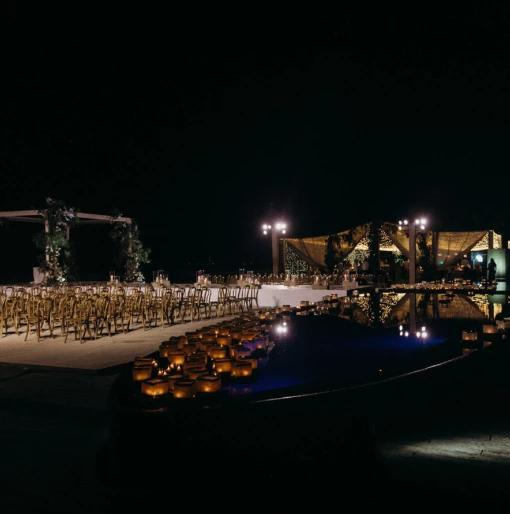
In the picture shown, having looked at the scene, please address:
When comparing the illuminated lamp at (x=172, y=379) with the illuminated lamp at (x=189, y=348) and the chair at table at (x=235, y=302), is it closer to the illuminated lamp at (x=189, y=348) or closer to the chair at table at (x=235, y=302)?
the illuminated lamp at (x=189, y=348)

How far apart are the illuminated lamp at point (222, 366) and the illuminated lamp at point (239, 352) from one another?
35cm

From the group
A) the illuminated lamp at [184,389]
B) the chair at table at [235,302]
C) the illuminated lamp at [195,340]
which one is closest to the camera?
the illuminated lamp at [184,389]

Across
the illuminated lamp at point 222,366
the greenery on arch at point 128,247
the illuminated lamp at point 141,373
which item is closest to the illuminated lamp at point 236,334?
the illuminated lamp at point 222,366

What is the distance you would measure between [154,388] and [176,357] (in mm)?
734

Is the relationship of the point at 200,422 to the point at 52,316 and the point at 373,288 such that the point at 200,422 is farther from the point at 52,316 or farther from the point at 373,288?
the point at 373,288

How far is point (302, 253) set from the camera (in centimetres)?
1772

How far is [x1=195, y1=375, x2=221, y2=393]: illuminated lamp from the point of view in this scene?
121 inches

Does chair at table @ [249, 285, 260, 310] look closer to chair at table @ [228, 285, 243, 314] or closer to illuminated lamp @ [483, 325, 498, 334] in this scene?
chair at table @ [228, 285, 243, 314]

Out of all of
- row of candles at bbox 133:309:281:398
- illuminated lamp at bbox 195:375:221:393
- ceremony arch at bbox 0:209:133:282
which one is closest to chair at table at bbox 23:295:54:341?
row of candles at bbox 133:309:281:398

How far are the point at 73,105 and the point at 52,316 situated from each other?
1264 centimetres

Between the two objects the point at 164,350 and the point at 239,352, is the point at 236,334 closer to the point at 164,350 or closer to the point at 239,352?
the point at 239,352

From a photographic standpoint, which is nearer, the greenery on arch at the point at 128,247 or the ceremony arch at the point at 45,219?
the ceremony arch at the point at 45,219

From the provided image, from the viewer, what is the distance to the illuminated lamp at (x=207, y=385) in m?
3.08

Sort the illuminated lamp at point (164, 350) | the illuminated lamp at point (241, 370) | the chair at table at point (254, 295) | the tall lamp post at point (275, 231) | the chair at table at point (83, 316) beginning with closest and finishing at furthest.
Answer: the illuminated lamp at point (241, 370) < the illuminated lamp at point (164, 350) < the chair at table at point (83, 316) < the chair at table at point (254, 295) < the tall lamp post at point (275, 231)
